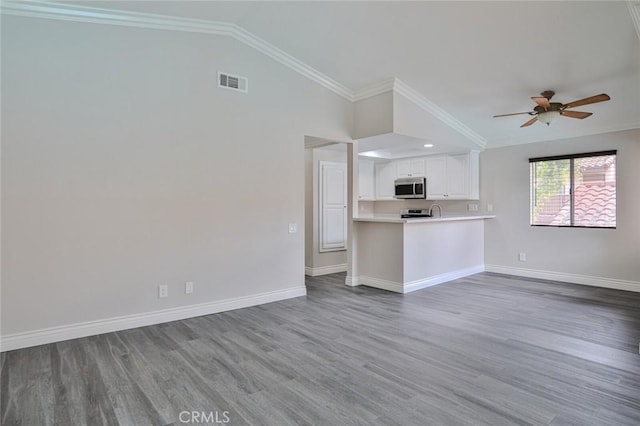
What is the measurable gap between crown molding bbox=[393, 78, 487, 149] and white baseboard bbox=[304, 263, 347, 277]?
3156mm

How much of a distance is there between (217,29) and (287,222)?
249 centimetres

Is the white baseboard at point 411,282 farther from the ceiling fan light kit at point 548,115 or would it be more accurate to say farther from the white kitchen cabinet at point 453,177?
the ceiling fan light kit at point 548,115

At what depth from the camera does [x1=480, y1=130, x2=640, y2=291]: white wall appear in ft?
16.4

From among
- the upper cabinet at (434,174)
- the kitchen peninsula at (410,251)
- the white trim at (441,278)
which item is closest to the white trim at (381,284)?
the kitchen peninsula at (410,251)

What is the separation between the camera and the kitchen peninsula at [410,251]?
16.4 ft

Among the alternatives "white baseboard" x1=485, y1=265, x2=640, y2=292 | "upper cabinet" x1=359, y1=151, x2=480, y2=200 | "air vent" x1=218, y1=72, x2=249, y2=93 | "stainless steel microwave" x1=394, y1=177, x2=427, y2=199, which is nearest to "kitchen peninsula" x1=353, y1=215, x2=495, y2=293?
"upper cabinet" x1=359, y1=151, x2=480, y2=200

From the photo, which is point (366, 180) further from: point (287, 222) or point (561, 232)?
point (561, 232)

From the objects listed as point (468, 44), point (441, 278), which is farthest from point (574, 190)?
point (468, 44)

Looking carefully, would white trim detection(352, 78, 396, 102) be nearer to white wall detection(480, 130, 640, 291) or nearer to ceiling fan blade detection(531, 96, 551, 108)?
ceiling fan blade detection(531, 96, 551, 108)

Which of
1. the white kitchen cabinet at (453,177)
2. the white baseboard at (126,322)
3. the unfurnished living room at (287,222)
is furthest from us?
the white kitchen cabinet at (453,177)

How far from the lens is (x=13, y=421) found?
2045 millimetres

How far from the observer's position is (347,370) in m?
2.66

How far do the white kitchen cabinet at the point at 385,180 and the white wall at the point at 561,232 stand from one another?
5.64ft

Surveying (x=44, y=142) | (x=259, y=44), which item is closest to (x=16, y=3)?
(x=44, y=142)
